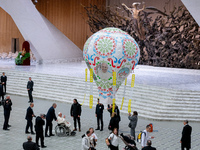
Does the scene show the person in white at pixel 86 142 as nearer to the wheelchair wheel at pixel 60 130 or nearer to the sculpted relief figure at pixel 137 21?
the wheelchair wheel at pixel 60 130

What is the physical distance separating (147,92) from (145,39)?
9553 millimetres

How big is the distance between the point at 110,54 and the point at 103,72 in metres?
0.77

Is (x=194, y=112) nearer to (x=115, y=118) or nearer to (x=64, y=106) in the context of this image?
(x=115, y=118)

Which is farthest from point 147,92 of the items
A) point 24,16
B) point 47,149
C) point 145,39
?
point 24,16

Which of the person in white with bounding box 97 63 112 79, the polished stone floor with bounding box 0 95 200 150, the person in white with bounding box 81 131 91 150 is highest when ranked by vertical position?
the person in white with bounding box 97 63 112 79

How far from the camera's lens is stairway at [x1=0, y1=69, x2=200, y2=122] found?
13273mm

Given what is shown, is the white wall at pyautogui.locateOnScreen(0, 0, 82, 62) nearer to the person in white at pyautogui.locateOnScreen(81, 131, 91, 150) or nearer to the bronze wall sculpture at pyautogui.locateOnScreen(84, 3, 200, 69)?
the bronze wall sculpture at pyautogui.locateOnScreen(84, 3, 200, 69)

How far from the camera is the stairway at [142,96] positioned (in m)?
→ 13.3

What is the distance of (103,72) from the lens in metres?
11.9

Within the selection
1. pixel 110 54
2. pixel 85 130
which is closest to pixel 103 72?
pixel 110 54

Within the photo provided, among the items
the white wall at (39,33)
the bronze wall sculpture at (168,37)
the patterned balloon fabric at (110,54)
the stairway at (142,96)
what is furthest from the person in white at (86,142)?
the white wall at (39,33)

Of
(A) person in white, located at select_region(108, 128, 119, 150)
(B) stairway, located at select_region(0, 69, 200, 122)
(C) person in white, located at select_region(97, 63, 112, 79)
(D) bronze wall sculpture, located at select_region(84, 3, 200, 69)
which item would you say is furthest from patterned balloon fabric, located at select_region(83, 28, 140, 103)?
(D) bronze wall sculpture, located at select_region(84, 3, 200, 69)

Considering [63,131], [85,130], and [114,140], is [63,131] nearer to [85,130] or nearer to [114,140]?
[85,130]

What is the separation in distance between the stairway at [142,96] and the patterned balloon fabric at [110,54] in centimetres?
100
